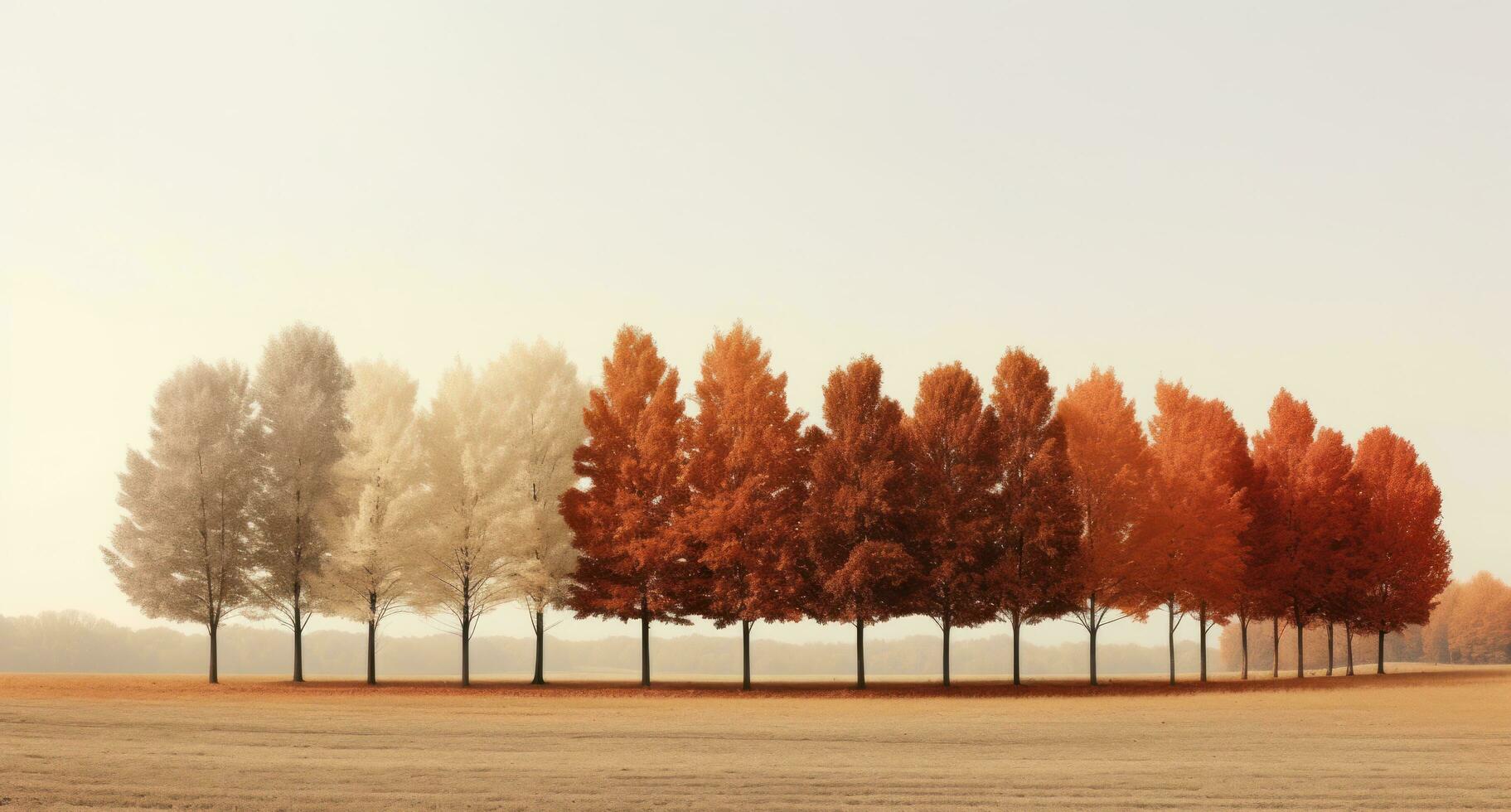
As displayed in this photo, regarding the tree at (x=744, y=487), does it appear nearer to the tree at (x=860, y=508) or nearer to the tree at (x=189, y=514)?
the tree at (x=860, y=508)

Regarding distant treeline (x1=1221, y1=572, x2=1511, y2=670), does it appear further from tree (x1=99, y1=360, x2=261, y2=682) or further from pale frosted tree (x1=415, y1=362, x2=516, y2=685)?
tree (x1=99, y1=360, x2=261, y2=682)

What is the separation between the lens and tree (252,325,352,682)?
A: 162 ft

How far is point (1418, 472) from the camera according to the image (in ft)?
240

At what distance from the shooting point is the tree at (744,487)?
154 ft

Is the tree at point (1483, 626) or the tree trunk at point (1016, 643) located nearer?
the tree trunk at point (1016, 643)

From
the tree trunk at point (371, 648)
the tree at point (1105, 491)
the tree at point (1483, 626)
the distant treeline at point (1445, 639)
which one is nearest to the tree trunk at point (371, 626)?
the tree trunk at point (371, 648)

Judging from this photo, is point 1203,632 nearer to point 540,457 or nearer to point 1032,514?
point 1032,514

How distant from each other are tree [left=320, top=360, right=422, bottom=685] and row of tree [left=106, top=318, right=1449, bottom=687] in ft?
0.32

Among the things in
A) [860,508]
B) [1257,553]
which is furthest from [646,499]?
[1257,553]

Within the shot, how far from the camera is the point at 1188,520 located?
53500 mm

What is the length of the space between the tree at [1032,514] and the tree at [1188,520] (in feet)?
13.1

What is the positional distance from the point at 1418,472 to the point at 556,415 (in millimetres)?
51953

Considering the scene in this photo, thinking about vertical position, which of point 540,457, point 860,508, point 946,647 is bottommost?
point 946,647

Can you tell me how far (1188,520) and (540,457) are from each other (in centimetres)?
2731
